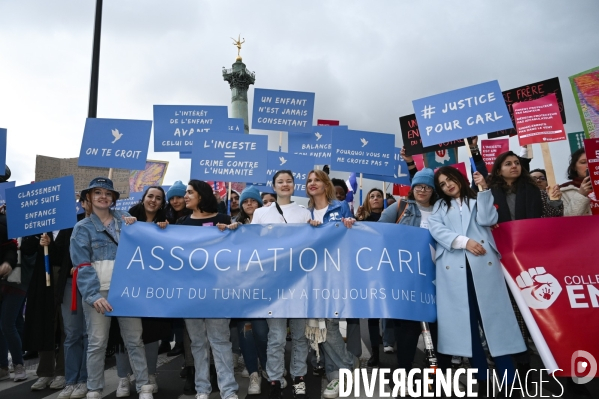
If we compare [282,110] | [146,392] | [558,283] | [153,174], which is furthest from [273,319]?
[153,174]

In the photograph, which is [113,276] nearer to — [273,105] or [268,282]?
[268,282]

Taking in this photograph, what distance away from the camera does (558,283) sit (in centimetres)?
369

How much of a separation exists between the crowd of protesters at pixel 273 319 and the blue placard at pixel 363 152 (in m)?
2.20

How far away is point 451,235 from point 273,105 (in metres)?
4.64

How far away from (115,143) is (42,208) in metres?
1.27

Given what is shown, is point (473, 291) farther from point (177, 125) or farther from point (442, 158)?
point (177, 125)

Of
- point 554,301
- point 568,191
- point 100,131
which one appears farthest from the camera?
point 100,131

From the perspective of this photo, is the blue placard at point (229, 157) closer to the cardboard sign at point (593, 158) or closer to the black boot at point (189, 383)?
the black boot at point (189, 383)

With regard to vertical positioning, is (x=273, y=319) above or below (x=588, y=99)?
below

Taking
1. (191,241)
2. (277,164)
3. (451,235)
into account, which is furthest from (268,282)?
(277,164)

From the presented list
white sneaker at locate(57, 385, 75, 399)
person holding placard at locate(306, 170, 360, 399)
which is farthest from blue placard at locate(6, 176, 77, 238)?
person holding placard at locate(306, 170, 360, 399)

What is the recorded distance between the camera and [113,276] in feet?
12.8

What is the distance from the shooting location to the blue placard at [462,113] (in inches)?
184

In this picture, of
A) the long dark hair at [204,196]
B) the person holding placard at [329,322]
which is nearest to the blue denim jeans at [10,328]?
the long dark hair at [204,196]
